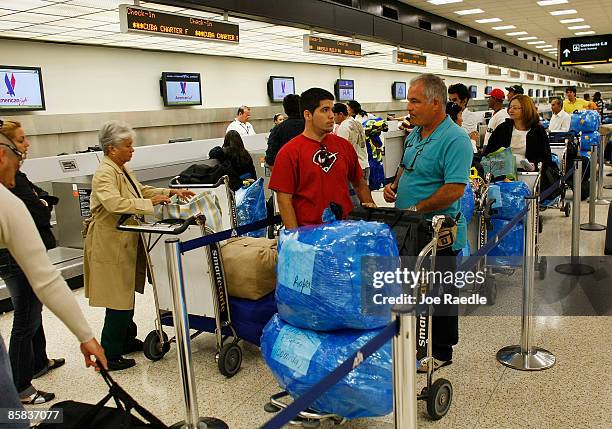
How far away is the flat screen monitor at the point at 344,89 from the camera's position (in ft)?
60.4

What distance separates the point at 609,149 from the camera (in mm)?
9664

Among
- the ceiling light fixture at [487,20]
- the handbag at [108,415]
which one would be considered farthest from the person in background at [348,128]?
the ceiling light fixture at [487,20]

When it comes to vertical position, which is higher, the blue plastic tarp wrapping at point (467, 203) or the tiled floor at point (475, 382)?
the blue plastic tarp wrapping at point (467, 203)

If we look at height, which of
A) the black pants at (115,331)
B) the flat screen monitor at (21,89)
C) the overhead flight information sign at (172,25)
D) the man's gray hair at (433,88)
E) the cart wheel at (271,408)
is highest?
the overhead flight information sign at (172,25)

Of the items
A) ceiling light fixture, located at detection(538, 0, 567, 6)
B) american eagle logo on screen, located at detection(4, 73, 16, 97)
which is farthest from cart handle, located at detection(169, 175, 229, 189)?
ceiling light fixture, located at detection(538, 0, 567, 6)

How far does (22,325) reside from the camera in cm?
289

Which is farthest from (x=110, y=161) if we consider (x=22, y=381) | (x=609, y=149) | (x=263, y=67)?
(x=263, y=67)

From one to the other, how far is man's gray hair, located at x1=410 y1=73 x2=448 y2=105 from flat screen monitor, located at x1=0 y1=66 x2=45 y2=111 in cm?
866

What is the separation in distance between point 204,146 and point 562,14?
986 centimetres

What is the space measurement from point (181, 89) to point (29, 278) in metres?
11.8

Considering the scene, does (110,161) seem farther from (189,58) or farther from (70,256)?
(189,58)

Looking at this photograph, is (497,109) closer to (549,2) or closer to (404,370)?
(404,370)

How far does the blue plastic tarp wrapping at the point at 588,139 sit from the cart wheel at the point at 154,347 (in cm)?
790

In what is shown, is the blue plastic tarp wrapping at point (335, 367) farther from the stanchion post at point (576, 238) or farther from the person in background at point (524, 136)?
the person in background at point (524, 136)
